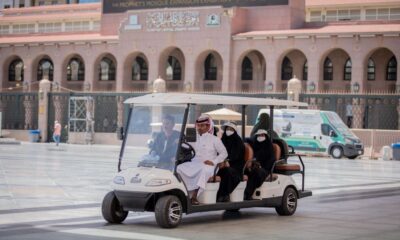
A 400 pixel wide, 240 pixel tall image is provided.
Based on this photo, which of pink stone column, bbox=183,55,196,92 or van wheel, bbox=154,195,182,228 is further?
pink stone column, bbox=183,55,196,92

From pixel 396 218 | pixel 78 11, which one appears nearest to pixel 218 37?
pixel 78 11

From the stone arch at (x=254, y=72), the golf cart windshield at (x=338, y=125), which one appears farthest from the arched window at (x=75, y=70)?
the golf cart windshield at (x=338, y=125)

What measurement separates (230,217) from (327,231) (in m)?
2.16

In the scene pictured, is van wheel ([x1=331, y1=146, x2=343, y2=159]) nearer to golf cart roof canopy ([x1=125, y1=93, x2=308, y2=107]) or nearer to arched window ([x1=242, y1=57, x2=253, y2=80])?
arched window ([x1=242, y1=57, x2=253, y2=80])

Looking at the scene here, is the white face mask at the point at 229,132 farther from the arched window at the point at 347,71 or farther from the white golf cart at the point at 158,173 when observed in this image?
the arched window at the point at 347,71

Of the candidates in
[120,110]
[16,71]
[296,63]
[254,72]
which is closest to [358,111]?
[296,63]

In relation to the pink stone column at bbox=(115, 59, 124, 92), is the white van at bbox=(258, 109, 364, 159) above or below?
below

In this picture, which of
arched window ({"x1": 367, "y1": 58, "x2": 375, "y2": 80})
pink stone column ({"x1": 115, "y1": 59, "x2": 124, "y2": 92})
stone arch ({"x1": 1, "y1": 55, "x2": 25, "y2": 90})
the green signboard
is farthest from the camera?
stone arch ({"x1": 1, "y1": 55, "x2": 25, "y2": 90})

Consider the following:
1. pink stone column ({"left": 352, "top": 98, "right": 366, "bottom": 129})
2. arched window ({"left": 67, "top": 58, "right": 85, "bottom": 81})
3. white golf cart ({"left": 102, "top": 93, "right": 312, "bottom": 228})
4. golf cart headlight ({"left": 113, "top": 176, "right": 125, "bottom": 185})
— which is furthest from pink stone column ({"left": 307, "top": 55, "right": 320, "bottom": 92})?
golf cart headlight ({"left": 113, "top": 176, "right": 125, "bottom": 185})

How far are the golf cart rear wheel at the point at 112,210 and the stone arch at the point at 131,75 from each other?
45.7 m

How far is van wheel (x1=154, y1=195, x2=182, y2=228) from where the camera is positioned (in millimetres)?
11992

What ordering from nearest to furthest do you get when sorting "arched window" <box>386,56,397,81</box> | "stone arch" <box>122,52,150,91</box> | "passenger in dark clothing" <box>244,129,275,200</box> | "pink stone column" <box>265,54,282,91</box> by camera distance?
"passenger in dark clothing" <box>244,129,275,200</box>, "arched window" <box>386,56,397,81</box>, "pink stone column" <box>265,54,282,91</box>, "stone arch" <box>122,52,150,91</box>

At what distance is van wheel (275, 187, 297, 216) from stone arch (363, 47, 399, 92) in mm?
37278

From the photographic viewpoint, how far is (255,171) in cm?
1394
